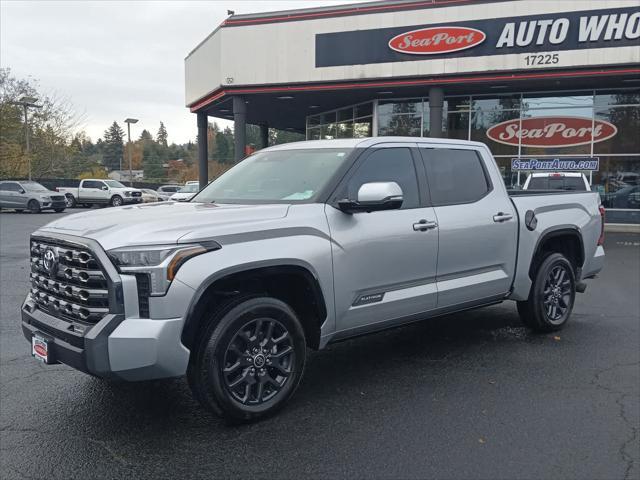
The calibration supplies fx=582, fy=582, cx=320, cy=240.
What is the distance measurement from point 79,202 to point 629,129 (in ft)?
96.9

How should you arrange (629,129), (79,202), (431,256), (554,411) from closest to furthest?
(554,411)
(431,256)
(629,129)
(79,202)

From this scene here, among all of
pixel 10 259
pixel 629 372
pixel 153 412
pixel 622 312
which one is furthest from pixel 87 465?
pixel 10 259

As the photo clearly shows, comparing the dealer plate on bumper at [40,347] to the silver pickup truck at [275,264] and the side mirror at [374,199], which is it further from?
the side mirror at [374,199]

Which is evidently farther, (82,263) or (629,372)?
(629,372)

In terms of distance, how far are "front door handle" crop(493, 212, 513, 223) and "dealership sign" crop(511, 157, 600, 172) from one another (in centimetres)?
1515

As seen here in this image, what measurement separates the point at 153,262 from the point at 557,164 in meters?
18.4

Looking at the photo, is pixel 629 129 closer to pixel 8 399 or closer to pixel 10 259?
pixel 10 259

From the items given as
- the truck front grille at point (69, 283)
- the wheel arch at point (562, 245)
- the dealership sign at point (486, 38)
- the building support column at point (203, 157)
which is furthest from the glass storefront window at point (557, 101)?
the truck front grille at point (69, 283)

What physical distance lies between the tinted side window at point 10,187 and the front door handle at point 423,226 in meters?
28.8

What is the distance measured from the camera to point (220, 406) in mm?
3650

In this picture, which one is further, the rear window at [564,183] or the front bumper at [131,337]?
the rear window at [564,183]

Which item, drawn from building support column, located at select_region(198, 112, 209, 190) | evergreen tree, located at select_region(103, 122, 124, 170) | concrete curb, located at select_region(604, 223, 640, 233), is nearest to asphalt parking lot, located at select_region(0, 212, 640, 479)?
concrete curb, located at select_region(604, 223, 640, 233)

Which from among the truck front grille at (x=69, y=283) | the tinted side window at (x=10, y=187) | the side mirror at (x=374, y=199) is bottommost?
the tinted side window at (x=10, y=187)

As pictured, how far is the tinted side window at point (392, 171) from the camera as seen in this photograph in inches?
181
